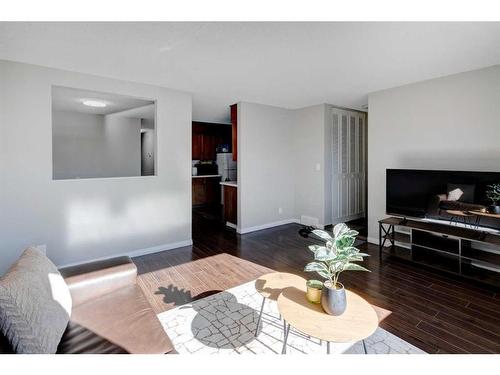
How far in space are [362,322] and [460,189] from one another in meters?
2.42

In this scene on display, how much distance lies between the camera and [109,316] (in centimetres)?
150

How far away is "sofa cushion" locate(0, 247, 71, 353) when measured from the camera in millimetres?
1059

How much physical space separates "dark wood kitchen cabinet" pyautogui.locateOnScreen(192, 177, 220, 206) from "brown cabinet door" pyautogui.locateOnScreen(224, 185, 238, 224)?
210cm

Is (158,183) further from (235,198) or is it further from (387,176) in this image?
(387,176)

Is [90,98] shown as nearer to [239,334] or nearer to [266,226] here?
[266,226]

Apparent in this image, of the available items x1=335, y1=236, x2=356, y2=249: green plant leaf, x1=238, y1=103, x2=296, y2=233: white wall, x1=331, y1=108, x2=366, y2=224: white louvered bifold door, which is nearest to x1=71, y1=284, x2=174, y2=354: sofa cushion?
x1=335, y1=236, x2=356, y2=249: green plant leaf

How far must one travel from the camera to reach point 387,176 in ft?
11.8

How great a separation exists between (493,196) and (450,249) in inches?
28.0

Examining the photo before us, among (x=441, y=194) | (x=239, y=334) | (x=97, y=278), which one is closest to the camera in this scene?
(x=97, y=278)

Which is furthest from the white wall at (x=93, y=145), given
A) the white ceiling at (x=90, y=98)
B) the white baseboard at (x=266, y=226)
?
the white baseboard at (x=266, y=226)

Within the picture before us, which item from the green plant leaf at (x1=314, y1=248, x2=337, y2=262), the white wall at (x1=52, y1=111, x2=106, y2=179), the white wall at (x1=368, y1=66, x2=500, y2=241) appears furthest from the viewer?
the white wall at (x1=52, y1=111, x2=106, y2=179)

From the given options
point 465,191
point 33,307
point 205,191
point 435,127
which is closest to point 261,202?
point 205,191

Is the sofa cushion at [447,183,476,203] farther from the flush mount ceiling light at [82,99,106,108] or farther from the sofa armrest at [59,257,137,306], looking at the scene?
the flush mount ceiling light at [82,99,106,108]

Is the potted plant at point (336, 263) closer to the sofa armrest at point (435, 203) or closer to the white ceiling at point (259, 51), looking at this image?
the white ceiling at point (259, 51)
